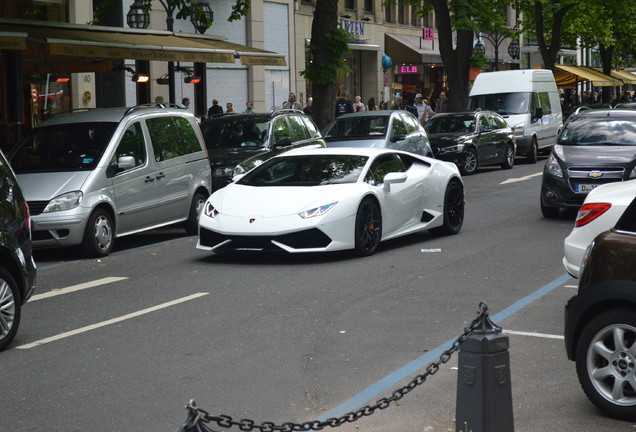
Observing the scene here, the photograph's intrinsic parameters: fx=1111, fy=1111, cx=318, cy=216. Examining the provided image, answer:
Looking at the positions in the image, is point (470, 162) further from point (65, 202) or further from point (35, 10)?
point (65, 202)

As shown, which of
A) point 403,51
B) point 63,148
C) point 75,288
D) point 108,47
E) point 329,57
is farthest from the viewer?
point 403,51

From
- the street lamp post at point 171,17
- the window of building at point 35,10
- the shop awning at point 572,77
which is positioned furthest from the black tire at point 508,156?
the shop awning at point 572,77

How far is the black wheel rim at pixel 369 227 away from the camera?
1278 centimetres

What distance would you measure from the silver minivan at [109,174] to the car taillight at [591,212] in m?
6.31

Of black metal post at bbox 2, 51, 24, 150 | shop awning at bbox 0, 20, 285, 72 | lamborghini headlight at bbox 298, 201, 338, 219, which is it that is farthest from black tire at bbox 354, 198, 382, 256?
black metal post at bbox 2, 51, 24, 150

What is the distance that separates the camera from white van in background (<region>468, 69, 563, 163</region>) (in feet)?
105

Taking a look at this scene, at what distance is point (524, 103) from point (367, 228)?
20.8m

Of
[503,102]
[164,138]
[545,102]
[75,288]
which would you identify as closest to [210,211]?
[75,288]

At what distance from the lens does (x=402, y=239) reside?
584 inches

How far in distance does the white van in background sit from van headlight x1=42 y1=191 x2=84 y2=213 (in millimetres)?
20191

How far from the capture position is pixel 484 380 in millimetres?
5234

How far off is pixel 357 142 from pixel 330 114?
3422 millimetres

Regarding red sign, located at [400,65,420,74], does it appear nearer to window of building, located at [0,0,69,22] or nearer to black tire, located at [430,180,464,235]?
window of building, located at [0,0,69,22]

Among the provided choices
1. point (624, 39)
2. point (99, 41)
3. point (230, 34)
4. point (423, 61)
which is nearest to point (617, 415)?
point (99, 41)
